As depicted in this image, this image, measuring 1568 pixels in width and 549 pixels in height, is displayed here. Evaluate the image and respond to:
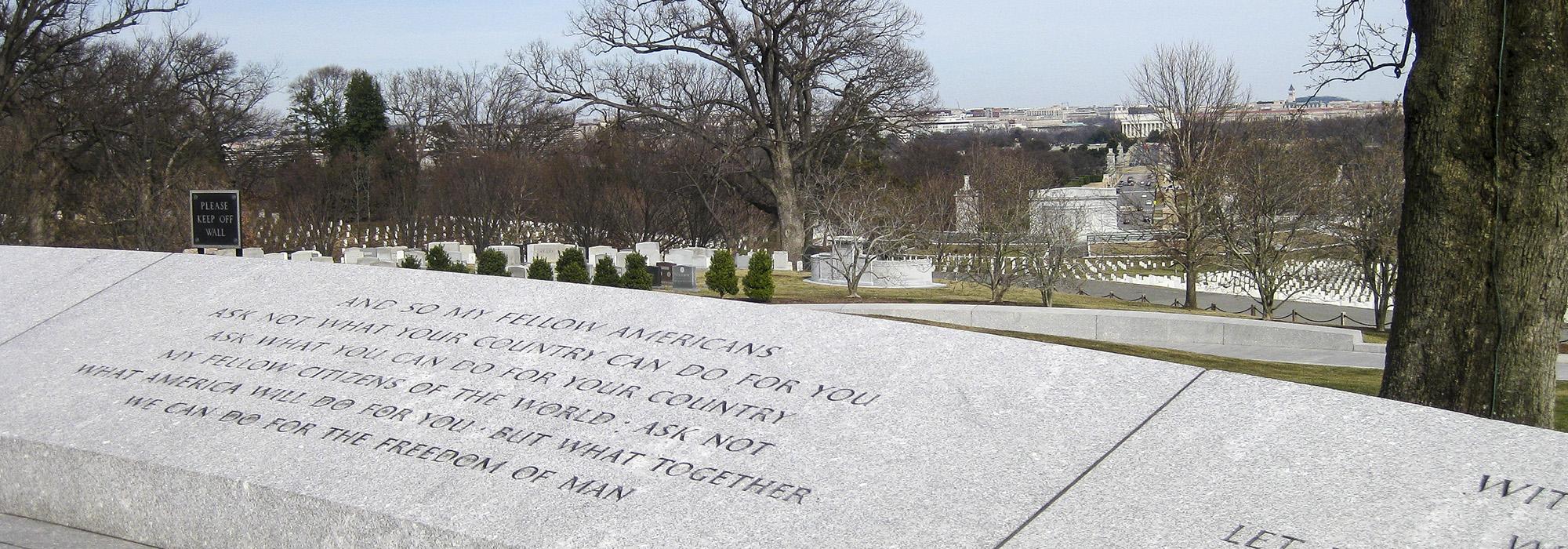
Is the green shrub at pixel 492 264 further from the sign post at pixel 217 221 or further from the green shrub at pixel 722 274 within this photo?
the sign post at pixel 217 221

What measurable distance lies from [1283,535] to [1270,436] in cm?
55

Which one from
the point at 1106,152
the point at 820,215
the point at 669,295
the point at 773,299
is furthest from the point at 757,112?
the point at 1106,152

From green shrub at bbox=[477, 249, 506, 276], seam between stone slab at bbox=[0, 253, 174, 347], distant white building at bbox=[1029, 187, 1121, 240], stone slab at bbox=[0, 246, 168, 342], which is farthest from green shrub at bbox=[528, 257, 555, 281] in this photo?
distant white building at bbox=[1029, 187, 1121, 240]

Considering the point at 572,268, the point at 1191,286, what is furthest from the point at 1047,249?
the point at 572,268

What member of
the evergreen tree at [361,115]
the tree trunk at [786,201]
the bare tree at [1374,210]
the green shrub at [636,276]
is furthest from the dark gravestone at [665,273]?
the evergreen tree at [361,115]

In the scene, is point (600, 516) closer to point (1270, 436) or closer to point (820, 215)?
point (1270, 436)

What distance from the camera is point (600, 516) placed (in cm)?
371

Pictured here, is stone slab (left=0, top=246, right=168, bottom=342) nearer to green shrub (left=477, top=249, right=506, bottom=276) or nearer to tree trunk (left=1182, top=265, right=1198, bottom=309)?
green shrub (left=477, top=249, right=506, bottom=276)

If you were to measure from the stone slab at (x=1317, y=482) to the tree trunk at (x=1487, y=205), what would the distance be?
2496 mm

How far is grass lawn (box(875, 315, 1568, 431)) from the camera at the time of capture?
12.5 m

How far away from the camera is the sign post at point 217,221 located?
10.6m

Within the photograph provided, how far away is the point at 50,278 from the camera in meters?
6.93

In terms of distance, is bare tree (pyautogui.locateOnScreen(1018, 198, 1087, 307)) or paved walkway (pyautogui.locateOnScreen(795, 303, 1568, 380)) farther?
bare tree (pyautogui.locateOnScreen(1018, 198, 1087, 307))

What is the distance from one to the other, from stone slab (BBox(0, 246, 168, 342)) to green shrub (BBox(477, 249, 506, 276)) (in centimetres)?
1619
